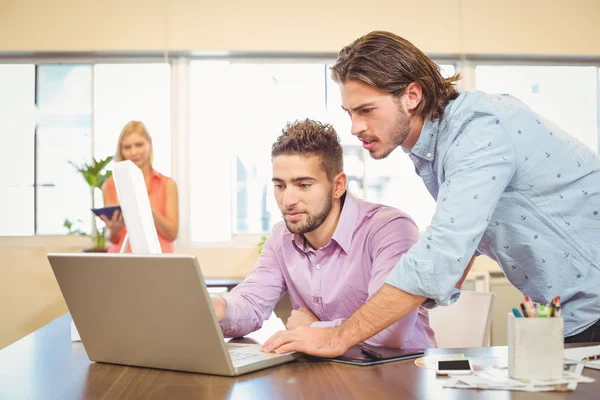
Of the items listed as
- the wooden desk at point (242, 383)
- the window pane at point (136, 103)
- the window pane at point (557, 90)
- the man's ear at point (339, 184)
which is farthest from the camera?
the window pane at point (557, 90)

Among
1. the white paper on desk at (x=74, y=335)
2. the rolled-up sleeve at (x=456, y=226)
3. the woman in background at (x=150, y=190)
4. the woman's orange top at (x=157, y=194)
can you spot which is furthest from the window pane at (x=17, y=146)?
the rolled-up sleeve at (x=456, y=226)

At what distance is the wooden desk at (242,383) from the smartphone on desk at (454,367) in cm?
2

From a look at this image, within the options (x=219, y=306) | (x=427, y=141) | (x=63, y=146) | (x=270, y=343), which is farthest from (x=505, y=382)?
(x=63, y=146)

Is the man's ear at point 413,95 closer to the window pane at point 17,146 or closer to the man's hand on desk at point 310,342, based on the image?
the man's hand on desk at point 310,342

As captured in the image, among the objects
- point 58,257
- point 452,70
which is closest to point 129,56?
point 452,70

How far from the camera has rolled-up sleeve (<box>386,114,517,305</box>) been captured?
51.4 inches

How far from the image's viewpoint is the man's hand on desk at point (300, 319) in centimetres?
173

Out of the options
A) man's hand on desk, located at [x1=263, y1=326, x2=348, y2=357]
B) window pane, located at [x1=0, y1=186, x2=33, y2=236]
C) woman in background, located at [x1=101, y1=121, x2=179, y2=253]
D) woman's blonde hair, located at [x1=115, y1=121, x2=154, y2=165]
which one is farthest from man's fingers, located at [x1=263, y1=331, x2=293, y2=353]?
window pane, located at [x1=0, y1=186, x2=33, y2=236]

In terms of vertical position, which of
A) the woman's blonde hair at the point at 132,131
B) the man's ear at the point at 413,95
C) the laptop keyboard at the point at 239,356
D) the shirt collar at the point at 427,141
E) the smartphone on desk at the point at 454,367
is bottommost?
the laptop keyboard at the point at 239,356

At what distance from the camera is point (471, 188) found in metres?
1.33

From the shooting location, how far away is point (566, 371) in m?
1.20

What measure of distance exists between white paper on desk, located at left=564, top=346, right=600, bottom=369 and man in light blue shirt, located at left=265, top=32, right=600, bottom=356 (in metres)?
0.14

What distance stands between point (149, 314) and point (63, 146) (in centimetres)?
380

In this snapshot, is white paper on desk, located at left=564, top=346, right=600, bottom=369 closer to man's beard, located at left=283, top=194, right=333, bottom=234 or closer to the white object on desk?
man's beard, located at left=283, top=194, right=333, bottom=234
